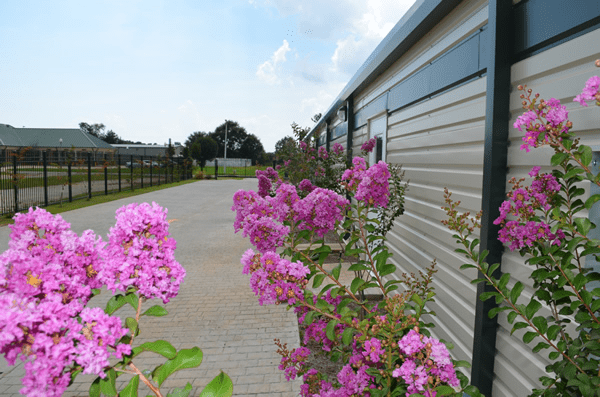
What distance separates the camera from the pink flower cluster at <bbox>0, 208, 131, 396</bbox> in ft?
3.02

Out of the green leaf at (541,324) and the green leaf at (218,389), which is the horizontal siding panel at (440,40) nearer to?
the green leaf at (541,324)

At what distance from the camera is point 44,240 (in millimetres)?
1166

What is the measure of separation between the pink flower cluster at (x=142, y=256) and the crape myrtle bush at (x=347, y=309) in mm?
760

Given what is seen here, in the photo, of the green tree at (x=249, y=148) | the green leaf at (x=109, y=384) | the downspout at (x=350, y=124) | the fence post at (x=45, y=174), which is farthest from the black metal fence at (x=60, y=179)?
the green tree at (x=249, y=148)

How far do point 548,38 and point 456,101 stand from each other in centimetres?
113

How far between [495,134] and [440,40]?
1576mm

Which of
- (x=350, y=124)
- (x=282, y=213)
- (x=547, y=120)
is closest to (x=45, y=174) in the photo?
(x=350, y=124)

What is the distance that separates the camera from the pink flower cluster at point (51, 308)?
92 cm

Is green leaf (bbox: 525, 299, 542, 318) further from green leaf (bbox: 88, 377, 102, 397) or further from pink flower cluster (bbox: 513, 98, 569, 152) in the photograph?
green leaf (bbox: 88, 377, 102, 397)

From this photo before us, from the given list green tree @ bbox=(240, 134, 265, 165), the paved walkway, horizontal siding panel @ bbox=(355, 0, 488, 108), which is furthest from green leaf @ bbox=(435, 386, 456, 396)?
green tree @ bbox=(240, 134, 265, 165)

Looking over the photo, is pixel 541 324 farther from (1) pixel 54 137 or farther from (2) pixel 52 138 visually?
(1) pixel 54 137

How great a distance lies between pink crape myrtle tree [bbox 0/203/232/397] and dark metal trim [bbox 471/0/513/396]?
1.67 meters

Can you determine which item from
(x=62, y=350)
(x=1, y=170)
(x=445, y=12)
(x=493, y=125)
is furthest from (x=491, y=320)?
(x=1, y=170)

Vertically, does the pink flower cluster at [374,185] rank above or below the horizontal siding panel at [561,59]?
below
